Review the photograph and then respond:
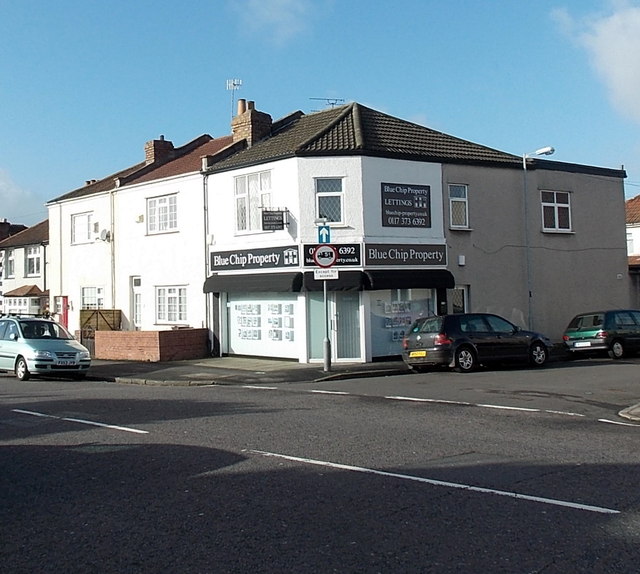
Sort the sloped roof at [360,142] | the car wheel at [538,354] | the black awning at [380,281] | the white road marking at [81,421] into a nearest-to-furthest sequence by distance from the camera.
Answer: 1. the white road marking at [81,421]
2. the car wheel at [538,354]
3. the black awning at [380,281]
4. the sloped roof at [360,142]

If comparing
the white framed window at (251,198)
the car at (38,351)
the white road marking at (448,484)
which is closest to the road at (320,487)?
the white road marking at (448,484)

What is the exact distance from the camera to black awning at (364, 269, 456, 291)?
70.4ft

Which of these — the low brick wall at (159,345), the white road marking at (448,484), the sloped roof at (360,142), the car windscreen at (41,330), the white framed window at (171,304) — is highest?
the sloped roof at (360,142)

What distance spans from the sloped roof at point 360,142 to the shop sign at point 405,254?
2.68 metres

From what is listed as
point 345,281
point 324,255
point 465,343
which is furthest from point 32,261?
point 465,343

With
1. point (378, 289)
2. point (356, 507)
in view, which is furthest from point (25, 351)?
point (356, 507)

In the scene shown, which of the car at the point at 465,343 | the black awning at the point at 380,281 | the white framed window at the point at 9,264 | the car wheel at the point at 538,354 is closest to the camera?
the car at the point at 465,343

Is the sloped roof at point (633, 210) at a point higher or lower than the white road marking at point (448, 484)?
higher

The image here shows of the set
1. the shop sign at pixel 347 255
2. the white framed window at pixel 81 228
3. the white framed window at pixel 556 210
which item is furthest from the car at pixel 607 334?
the white framed window at pixel 81 228

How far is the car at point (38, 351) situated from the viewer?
1908cm

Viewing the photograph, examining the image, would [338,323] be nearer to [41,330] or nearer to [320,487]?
[41,330]

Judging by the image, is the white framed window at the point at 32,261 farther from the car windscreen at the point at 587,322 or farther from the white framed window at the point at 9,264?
the car windscreen at the point at 587,322

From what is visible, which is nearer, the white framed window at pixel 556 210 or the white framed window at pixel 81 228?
the white framed window at pixel 556 210

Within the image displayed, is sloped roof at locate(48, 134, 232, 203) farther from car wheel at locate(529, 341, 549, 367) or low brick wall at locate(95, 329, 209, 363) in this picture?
car wheel at locate(529, 341, 549, 367)
